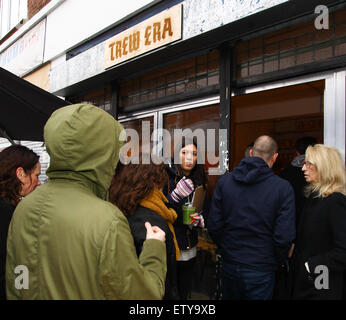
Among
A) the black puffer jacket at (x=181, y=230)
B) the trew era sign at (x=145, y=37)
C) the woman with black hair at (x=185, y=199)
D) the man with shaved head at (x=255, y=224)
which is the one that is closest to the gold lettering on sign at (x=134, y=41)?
the trew era sign at (x=145, y=37)

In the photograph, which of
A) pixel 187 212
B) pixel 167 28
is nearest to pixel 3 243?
pixel 187 212

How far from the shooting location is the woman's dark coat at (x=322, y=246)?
230 centimetres

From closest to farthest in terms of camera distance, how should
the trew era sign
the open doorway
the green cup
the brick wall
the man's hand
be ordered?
the man's hand < the green cup < the trew era sign < the open doorway < the brick wall

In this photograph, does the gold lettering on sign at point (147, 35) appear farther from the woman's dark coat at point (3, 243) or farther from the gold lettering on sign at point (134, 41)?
the woman's dark coat at point (3, 243)

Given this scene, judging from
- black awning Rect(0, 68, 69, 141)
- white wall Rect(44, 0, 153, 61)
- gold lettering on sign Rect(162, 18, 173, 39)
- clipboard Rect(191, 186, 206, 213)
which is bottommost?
clipboard Rect(191, 186, 206, 213)

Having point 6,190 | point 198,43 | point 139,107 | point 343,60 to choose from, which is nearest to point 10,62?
point 139,107

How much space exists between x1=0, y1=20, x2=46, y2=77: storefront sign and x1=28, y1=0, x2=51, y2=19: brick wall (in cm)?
39

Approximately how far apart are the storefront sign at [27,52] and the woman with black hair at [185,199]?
572 centimetres

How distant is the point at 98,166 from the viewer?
1.27m

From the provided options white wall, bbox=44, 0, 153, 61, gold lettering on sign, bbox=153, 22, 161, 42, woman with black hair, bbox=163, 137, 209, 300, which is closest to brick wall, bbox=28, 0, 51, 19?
white wall, bbox=44, 0, 153, 61

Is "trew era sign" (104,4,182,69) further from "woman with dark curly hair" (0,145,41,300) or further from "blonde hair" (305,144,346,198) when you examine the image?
"woman with dark curly hair" (0,145,41,300)

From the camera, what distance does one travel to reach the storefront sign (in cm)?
762

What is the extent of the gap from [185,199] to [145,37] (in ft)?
8.78

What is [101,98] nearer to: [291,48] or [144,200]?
[291,48]
